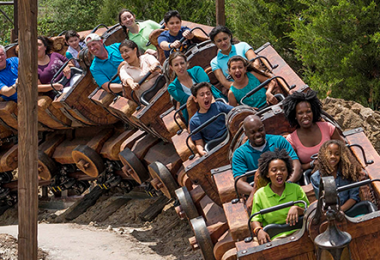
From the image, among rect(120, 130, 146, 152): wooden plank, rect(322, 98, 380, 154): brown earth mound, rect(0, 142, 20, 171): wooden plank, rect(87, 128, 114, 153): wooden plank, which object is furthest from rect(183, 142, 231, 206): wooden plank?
rect(0, 142, 20, 171): wooden plank

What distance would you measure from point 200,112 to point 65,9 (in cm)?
1251

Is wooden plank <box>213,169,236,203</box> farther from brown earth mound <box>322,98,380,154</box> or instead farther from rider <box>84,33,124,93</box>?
rider <box>84,33,124,93</box>

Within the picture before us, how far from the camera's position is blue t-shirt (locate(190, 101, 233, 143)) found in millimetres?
5766

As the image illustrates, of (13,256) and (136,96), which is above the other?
(136,96)

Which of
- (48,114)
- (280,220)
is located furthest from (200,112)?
(48,114)

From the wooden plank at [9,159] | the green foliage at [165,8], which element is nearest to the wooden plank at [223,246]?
the wooden plank at [9,159]

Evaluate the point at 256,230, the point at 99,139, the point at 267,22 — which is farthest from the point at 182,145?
the point at 267,22

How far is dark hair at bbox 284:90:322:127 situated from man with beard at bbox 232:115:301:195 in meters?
0.29

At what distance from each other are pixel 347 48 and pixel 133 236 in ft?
12.7

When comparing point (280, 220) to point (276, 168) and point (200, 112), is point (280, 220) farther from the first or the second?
point (200, 112)

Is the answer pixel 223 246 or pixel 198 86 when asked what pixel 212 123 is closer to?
pixel 198 86

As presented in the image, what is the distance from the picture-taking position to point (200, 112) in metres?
5.81

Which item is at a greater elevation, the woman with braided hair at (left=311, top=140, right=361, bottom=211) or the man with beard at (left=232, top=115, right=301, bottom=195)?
the man with beard at (left=232, top=115, right=301, bottom=195)

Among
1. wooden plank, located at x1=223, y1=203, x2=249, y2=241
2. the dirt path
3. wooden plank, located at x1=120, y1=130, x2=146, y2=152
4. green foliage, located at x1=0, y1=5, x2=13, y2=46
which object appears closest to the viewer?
wooden plank, located at x1=223, y1=203, x2=249, y2=241
